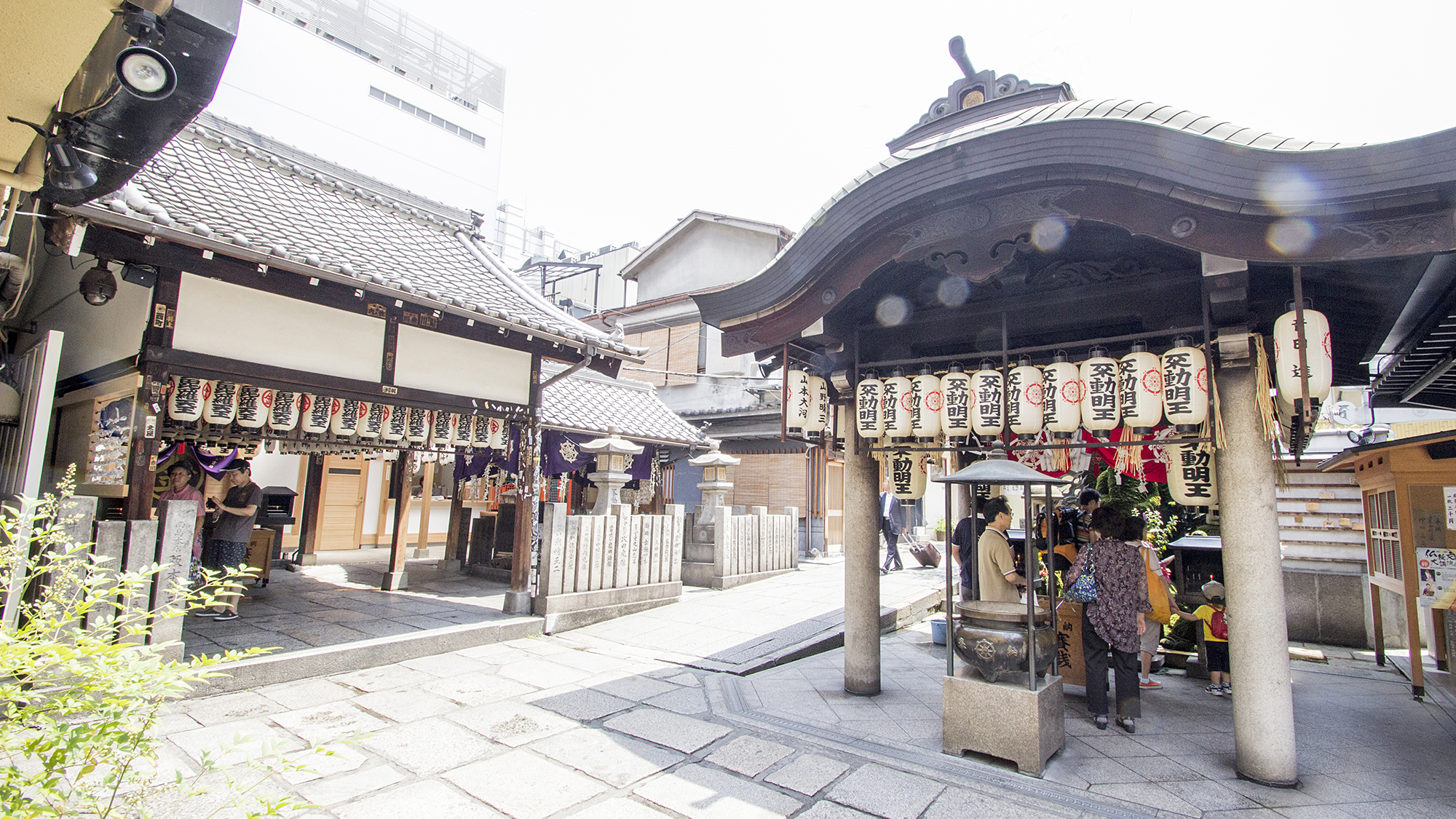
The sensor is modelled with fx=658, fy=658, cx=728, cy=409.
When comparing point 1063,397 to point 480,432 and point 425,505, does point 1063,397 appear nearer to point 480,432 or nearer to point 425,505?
point 480,432

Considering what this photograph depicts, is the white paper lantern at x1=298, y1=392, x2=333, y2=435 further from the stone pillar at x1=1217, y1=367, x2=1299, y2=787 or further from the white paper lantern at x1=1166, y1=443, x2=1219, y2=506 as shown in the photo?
the stone pillar at x1=1217, y1=367, x2=1299, y2=787

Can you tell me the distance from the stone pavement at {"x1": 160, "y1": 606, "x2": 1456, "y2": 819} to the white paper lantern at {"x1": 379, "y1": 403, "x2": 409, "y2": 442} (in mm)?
3100

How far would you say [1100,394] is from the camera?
5.32 m

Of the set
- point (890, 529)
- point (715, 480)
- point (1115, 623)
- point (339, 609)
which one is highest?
point (715, 480)

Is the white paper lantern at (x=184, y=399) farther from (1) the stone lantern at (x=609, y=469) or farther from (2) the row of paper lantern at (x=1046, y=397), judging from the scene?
(2) the row of paper lantern at (x=1046, y=397)

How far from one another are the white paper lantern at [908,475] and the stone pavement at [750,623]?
2688mm

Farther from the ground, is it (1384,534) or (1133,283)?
(1133,283)

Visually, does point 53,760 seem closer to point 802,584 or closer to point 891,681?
point 891,681

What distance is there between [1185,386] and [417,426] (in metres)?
9.06

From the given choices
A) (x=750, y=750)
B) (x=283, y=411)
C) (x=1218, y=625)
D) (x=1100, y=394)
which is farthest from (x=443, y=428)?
(x=1218, y=625)

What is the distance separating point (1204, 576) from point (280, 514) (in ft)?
55.2

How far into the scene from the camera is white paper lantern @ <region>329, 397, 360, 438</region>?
28.3ft

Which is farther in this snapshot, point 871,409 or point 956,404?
point 871,409

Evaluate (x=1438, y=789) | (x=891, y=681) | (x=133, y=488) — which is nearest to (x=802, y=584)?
(x=891, y=681)
